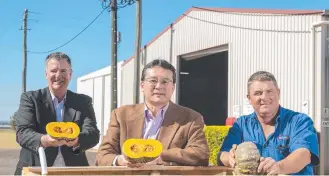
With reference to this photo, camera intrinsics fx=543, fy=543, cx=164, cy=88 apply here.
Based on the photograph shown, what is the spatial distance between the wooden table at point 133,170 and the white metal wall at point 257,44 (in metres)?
9.98

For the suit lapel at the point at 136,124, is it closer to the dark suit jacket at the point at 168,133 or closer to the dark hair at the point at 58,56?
the dark suit jacket at the point at 168,133

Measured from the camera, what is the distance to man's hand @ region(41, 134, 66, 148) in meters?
3.28

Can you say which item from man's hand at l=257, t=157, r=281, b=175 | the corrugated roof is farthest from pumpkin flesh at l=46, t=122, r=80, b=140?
the corrugated roof

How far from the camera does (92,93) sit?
92.1 ft

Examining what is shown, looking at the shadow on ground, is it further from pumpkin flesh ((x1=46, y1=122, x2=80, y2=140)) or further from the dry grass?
pumpkin flesh ((x1=46, y1=122, x2=80, y2=140))

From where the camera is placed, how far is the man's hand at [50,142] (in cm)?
328

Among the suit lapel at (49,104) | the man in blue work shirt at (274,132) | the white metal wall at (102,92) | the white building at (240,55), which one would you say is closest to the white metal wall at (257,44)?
the white building at (240,55)

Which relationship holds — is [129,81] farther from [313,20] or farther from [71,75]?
[71,75]

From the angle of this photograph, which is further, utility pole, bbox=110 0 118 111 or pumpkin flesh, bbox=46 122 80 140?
utility pole, bbox=110 0 118 111

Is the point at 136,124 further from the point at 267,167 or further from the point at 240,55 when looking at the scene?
the point at 240,55

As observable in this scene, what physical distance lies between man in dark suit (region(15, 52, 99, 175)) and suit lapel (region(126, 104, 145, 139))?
14.4 inches

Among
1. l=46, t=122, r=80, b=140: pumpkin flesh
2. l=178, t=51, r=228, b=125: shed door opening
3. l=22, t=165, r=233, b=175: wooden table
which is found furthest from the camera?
l=178, t=51, r=228, b=125: shed door opening

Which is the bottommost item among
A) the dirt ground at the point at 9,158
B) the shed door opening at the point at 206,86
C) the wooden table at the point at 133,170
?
the dirt ground at the point at 9,158

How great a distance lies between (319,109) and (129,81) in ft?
42.2
